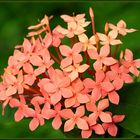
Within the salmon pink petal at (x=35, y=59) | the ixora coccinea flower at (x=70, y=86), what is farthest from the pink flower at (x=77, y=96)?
the salmon pink petal at (x=35, y=59)

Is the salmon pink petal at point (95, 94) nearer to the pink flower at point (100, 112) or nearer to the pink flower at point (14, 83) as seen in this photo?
the pink flower at point (100, 112)

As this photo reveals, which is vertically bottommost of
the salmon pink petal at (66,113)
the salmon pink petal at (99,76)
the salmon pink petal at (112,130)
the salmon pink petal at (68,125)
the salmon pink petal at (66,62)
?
the salmon pink petal at (112,130)

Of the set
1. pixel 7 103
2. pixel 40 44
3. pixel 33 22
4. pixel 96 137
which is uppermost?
pixel 33 22

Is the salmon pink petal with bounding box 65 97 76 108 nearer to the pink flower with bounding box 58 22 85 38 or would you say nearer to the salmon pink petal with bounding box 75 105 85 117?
the salmon pink petal with bounding box 75 105 85 117

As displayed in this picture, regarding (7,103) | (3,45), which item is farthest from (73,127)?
(3,45)

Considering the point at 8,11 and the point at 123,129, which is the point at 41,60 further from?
the point at 8,11

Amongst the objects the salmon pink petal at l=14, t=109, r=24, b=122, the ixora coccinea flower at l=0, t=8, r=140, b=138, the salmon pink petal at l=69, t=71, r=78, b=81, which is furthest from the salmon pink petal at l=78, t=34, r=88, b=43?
the salmon pink petal at l=14, t=109, r=24, b=122
